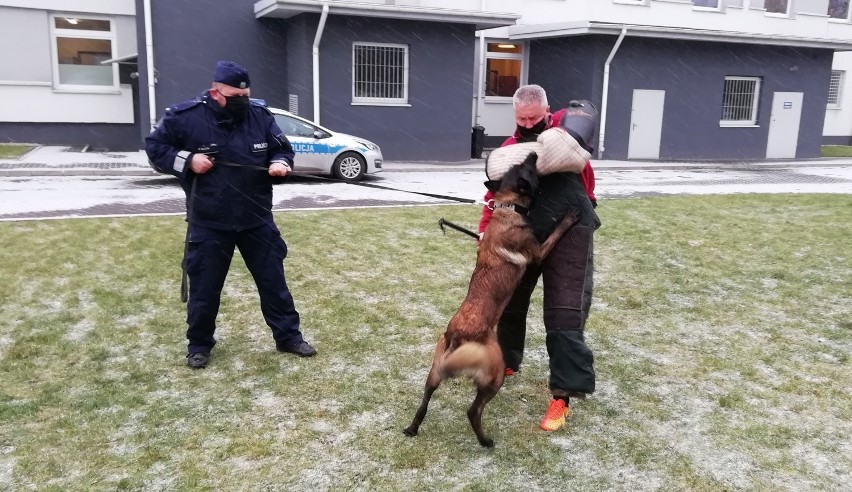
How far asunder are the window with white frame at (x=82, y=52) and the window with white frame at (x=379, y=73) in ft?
22.8

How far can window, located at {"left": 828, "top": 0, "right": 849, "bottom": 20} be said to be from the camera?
Answer: 1099 inches

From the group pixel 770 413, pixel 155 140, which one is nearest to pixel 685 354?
pixel 770 413

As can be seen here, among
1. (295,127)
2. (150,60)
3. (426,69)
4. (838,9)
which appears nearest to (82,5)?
(150,60)

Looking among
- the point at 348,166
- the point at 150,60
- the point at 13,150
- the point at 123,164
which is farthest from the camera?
the point at 13,150

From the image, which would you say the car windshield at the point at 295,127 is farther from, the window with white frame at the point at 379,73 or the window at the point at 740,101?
the window at the point at 740,101

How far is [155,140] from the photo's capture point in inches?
173

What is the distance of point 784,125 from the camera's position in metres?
22.7

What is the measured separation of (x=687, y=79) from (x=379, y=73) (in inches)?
372

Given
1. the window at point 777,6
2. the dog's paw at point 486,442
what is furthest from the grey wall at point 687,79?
the dog's paw at point 486,442

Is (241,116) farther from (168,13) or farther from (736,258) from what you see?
(168,13)

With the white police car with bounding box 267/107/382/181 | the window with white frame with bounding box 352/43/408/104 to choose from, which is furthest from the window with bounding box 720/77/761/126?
the white police car with bounding box 267/107/382/181

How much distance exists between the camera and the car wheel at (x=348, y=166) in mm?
13844

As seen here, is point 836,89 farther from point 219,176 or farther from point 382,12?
point 219,176

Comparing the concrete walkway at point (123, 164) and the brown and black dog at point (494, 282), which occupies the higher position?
the brown and black dog at point (494, 282)
